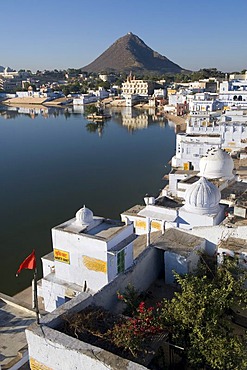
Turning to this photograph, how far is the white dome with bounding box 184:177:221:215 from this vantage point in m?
11.5

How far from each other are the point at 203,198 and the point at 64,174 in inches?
743

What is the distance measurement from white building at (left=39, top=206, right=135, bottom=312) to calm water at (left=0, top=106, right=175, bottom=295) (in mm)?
4178

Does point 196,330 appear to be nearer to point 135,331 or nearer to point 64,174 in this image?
point 135,331

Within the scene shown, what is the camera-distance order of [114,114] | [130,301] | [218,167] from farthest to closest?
1. [114,114]
2. [218,167]
3. [130,301]

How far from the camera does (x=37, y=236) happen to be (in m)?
17.3

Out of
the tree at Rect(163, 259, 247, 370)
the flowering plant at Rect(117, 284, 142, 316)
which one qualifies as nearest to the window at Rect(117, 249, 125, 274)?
the flowering plant at Rect(117, 284, 142, 316)

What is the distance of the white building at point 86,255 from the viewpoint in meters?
9.14

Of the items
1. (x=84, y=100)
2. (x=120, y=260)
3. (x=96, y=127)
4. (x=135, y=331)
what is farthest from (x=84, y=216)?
(x=84, y=100)

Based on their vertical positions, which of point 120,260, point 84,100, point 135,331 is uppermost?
point 84,100

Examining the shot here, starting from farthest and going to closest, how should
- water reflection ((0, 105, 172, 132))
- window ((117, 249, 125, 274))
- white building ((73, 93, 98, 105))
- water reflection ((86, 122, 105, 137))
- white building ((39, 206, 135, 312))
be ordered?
white building ((73, 93, 98, 105)) → water reflection ((0, 105, 172, 132)) → water reflection ((86, 122, 105, 137)) → window ((117, 249, 125, 274)) → white building ((39, 206, 135, 312))

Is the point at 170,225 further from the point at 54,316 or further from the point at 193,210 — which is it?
the point at 54,316

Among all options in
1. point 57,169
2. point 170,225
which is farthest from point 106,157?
point 170,225

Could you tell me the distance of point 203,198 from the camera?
11.5m

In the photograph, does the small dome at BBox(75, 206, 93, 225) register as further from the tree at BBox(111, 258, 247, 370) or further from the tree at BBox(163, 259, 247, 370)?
the tree at BBox(163, 259, 247, 370)
